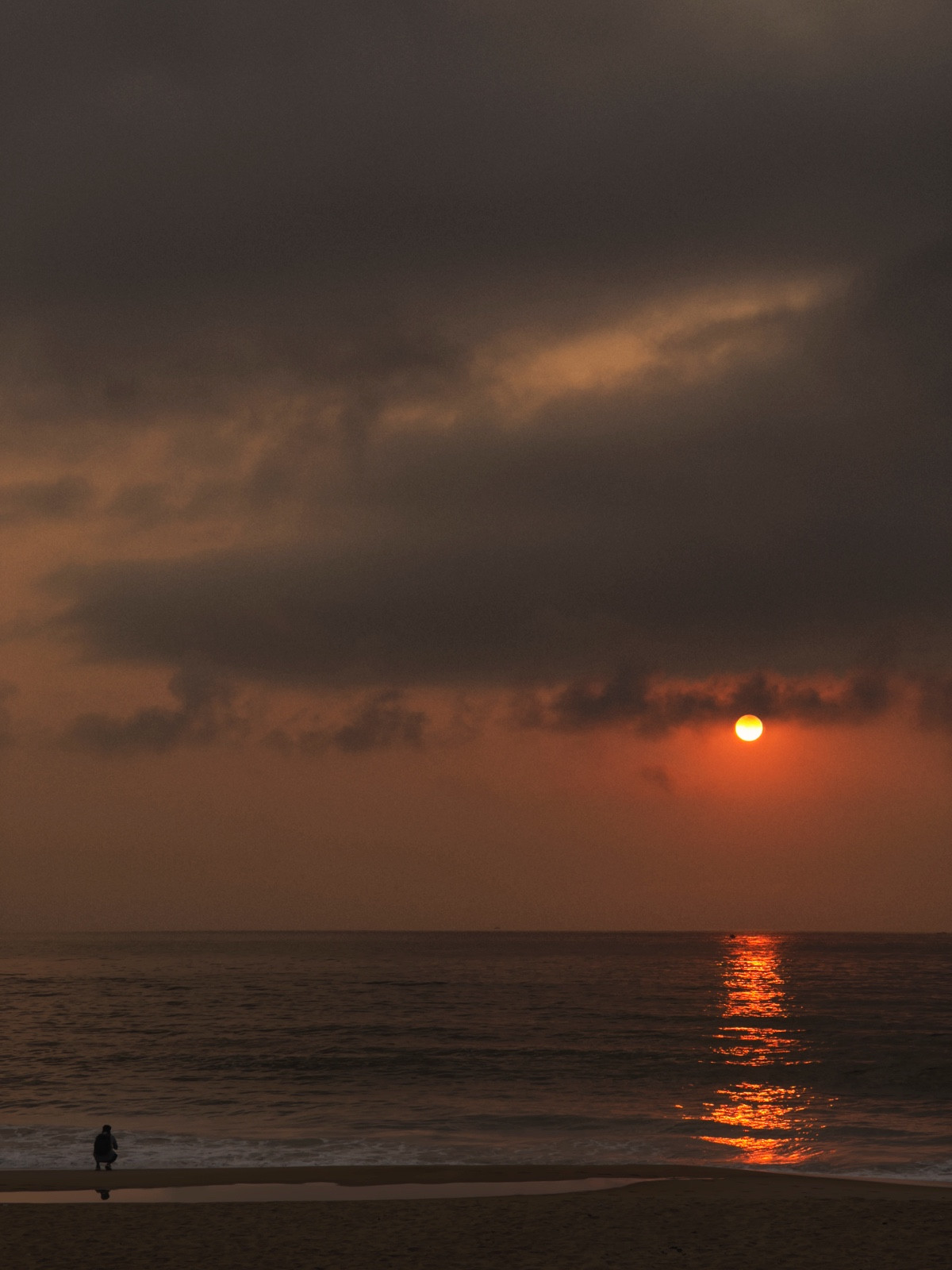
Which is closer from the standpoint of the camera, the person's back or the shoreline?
the shoreline

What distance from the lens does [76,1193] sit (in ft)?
84.2

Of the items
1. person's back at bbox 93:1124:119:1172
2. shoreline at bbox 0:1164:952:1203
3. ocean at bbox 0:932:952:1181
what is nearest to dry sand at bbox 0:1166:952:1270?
shoreline at bbox 0:1164:952:1203

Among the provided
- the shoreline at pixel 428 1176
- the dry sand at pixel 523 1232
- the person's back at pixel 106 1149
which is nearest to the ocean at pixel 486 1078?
the shoreline at pixel 428 1176

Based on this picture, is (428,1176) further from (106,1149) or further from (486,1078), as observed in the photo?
(486,1078)

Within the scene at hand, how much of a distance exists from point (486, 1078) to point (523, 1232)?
27.5 metres

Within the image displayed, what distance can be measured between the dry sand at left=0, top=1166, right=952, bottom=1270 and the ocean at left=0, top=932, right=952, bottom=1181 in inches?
255

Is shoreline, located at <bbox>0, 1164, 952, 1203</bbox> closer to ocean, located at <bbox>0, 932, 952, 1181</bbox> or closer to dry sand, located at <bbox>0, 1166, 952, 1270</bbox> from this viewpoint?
dry sand, located at <bbox>0, 1166, 952, 1270</bbox>

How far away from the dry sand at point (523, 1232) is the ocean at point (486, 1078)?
647 cm

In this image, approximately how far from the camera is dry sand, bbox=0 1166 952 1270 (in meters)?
19.1

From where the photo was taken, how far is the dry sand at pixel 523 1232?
19062 mm

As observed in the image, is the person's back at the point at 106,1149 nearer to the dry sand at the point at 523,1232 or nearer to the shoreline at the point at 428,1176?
the shoreline at the point at 428,1176

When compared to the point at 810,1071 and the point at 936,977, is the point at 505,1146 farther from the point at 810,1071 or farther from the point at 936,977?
the point at 936,977

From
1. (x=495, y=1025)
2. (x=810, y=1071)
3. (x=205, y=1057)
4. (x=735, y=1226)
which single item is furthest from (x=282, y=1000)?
(x=735, y=1226)

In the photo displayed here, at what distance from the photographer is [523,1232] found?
827 inches
